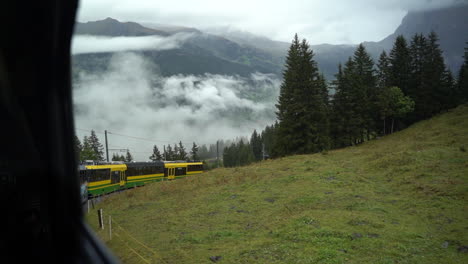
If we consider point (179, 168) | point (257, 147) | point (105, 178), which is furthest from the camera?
point (257, 147)

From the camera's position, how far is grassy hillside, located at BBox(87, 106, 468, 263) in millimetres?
10719

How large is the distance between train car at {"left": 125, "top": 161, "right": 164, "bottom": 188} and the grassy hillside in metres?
10.8

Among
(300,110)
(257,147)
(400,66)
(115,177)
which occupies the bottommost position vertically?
(115,177)

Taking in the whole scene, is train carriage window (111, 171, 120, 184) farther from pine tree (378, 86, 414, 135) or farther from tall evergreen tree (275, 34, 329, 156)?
pine tree (378, 86, 414, 135)

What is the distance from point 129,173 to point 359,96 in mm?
35802

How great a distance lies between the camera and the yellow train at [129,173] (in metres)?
28.5

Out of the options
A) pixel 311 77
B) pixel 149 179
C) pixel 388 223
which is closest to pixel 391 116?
pixel 311 77

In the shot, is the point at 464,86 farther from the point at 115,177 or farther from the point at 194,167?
the point at 115,177

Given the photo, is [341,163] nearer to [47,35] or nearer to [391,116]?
[47,35]

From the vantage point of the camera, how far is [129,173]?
36.9 metres

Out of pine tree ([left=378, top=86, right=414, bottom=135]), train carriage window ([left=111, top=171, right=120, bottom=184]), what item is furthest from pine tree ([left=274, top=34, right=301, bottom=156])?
train carriage window ([left=111, top=171, right=120, bottom=184])

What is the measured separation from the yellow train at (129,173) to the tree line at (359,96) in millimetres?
12729

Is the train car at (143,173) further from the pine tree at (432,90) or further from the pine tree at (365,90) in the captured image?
the pine tree at (432,90)

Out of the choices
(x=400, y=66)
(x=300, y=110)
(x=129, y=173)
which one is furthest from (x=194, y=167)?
(x=400, y=66)
